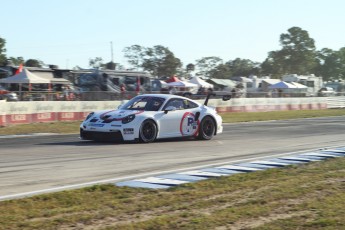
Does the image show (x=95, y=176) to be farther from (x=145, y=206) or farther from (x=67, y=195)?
(x=145, y=206)

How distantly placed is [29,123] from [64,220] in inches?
671

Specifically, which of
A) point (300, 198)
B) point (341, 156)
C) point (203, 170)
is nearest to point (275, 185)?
point (300, 198)

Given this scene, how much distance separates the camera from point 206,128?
48.7 feet

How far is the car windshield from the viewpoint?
13.7 m

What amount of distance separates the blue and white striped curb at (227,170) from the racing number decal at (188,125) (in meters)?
3.74

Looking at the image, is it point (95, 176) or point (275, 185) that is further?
point (95, 176)

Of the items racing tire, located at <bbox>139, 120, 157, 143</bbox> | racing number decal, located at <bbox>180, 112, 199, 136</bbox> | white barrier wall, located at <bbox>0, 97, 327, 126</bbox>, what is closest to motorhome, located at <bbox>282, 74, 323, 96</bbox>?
white barrier wall, located at <bbox>0, 97, 327, 126</bbox>

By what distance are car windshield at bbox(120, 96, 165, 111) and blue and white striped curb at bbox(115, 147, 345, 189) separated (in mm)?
4006

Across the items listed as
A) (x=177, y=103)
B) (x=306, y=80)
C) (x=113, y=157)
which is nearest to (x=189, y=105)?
(x=177, y=103)

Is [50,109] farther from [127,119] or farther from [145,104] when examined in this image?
[127,119]

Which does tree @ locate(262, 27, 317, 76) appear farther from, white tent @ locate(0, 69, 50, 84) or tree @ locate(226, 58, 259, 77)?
white tent @ locate(0, 69, 50, 84)

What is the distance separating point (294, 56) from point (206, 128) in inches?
5148

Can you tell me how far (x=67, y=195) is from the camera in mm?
6379

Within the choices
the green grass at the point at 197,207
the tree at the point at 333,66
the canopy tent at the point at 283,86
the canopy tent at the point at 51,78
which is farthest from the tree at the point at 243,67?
the green grass at the point at 197,207
